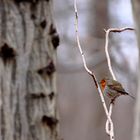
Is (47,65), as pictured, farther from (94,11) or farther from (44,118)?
(94,11)

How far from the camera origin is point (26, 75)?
163 cm

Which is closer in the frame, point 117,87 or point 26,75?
point 26,75

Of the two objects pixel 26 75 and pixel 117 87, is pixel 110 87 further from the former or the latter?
pixel 26 75

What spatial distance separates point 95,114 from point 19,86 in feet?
19.7

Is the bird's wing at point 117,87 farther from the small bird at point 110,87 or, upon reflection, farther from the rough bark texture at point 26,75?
the rough bark texture at point 26,75

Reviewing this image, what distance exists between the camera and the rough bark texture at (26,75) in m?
1.62

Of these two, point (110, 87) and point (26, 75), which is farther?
point (110, 87)

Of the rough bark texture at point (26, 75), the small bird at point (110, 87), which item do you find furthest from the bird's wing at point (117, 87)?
the rough bark texture at point (26, 75)

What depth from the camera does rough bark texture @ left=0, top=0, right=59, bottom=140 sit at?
162cm

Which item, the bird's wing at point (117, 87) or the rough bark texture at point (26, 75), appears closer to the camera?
the rough bark texture at point (26, 75)

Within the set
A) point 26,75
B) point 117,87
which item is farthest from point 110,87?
point 26,75

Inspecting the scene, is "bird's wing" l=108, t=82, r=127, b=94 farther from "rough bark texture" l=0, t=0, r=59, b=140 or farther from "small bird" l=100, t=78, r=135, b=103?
"rough bark texture" l=0, t=0, r=59, b=140

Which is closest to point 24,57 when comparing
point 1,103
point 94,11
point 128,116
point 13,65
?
point 13,65

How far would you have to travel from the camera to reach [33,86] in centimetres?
164
